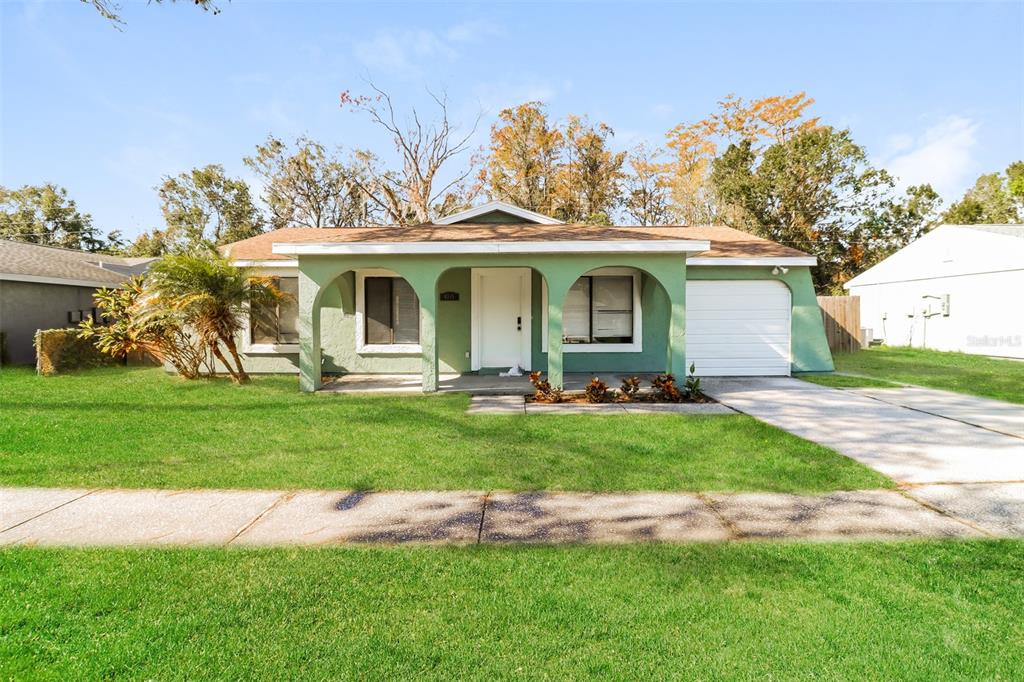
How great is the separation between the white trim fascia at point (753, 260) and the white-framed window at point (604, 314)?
4.73ft

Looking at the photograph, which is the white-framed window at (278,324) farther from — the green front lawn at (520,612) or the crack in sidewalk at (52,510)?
the green front lawn at (520,612)

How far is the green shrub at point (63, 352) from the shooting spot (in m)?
11.1

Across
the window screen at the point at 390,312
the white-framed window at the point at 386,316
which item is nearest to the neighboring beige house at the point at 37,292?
the white-framed window at the point at 386,316

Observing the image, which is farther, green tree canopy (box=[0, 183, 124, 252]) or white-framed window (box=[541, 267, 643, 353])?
green tree canopy (box=[0, 183, 124, 252])

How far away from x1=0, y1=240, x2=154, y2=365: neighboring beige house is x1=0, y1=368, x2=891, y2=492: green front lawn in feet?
24.1

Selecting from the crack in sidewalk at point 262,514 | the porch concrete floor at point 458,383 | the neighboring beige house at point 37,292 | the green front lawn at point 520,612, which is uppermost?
the neighboring beige house at point 37,292

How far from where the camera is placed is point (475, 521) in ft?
12.3

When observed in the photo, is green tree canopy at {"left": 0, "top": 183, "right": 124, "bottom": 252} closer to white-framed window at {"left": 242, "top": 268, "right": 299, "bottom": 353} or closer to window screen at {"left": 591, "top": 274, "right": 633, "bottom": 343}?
white-framed window at {"left": 242, "top": 268, "right": 299, "bottom": 353}

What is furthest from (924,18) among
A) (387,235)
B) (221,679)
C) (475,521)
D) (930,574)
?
(221,679)

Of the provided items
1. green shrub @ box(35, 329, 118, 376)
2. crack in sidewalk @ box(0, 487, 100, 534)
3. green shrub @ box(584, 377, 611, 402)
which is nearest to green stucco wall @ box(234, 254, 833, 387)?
green shrub @ box(584, 377, 611, 402)

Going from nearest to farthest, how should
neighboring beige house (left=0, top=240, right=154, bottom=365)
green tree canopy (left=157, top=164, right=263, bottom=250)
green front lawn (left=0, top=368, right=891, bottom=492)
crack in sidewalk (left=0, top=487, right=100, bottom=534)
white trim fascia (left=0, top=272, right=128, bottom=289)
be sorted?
crack in sidewalk (left=0, top=487, right=100, bottom=534), green front lawn (left=0, top=368, right=891, bottom=492), white trim fascia (left=0, top=272, right=128, bottom=289), neighboring beige house (left=0, top=240, right=154, bottom=365), green tree canopy (left=157, top=164, right=263, bottom=250)

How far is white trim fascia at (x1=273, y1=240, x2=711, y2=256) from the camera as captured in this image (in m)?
8.85

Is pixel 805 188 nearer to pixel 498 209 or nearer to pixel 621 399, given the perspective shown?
pixel 498 209

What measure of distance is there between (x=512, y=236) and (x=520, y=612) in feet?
26.1
